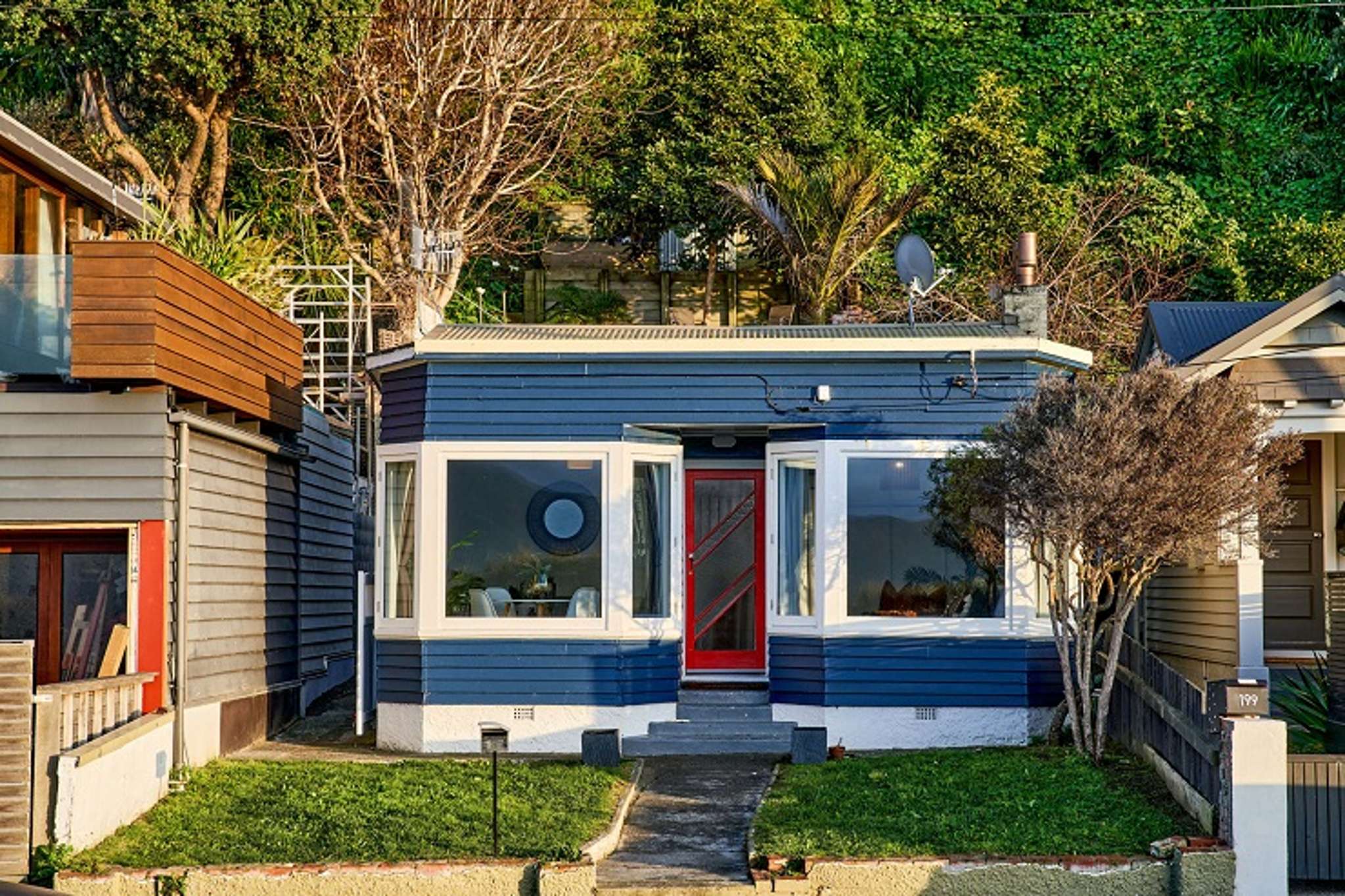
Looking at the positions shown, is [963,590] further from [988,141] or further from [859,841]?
[988,141]

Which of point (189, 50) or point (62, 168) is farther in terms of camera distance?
point (189, 50)

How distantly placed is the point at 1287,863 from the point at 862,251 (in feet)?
58.6

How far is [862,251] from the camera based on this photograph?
29859mm

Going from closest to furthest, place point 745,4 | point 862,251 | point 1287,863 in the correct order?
point 1287,863 → point 862,251 → point 745,4

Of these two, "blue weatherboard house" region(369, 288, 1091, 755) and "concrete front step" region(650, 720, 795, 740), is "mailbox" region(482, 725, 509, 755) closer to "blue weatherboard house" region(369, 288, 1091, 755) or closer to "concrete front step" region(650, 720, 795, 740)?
"blue weatherboard house" region(369, 288, 1091, 755)

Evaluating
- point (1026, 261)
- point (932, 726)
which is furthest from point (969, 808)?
point (1026, 261)

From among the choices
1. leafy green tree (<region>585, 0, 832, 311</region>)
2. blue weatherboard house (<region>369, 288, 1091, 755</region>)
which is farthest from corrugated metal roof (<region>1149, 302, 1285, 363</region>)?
leafy green tree (<region>585, 0, 832, 311</region>)

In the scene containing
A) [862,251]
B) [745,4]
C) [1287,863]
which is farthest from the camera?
[745,4]

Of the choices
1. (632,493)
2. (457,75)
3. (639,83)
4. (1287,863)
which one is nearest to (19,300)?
(632,493)

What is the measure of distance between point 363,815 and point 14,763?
8.52 ft

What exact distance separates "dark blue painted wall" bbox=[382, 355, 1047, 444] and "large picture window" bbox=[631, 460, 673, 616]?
598 mm

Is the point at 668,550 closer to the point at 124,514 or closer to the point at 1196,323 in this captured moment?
the point at 124,514

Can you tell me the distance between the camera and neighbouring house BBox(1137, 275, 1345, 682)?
59.7 feet

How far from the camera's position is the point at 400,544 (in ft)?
60.3
